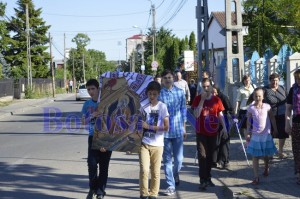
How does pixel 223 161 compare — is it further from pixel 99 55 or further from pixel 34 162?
pixel 99 55

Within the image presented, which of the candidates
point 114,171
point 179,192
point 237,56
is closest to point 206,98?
point 179,192

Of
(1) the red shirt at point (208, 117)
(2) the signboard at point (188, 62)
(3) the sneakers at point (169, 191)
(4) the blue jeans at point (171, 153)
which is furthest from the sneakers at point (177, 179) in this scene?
(2) the signboard at point (188, 62)

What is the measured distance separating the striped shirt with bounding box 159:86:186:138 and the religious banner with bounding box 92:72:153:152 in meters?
0.82

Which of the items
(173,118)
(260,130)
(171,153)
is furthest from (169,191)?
(260,130)

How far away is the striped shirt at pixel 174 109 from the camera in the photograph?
761 cm

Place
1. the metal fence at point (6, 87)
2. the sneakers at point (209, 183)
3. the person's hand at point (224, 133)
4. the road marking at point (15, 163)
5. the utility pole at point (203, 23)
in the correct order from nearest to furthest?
the sneakers at point (209, 183), the person's hand at point (224, 133), the road marking at point (15, 163), the utility pole at point (203, 23), the metal fence at point (6, 87)

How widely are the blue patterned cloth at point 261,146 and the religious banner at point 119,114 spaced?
79.8 inches

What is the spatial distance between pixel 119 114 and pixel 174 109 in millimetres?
1188

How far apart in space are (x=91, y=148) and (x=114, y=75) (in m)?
1.03

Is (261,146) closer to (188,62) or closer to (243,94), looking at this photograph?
(243,94)

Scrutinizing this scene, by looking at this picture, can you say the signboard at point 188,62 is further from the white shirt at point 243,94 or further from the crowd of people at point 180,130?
the crowd of people at point 180,130

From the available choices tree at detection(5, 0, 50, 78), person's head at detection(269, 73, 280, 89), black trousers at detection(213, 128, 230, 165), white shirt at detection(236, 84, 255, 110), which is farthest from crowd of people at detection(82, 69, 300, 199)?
tree at detection(5, 0, 50, 78)

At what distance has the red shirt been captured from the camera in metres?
Result: 7.75

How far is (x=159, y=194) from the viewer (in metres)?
7.42
